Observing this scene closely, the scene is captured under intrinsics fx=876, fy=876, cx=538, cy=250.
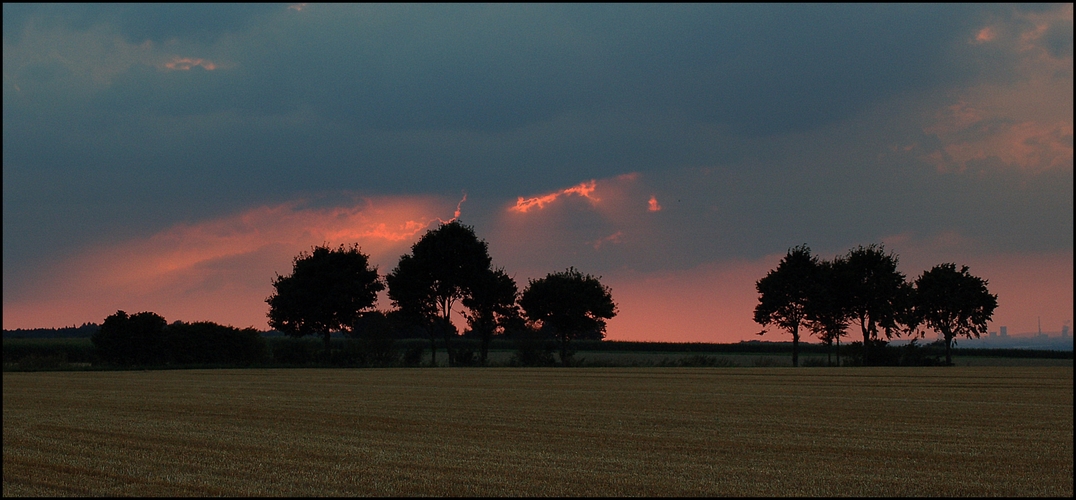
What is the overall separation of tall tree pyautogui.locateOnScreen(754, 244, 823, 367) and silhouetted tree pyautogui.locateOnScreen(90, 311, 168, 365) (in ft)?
207

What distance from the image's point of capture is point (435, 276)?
8575cm

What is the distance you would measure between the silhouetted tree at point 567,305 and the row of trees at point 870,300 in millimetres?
19161

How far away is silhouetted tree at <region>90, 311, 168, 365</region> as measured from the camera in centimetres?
6969

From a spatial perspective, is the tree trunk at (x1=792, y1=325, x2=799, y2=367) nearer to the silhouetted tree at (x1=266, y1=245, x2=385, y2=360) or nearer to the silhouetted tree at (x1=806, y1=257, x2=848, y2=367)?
the silhouetted tree at (x1=806, y1=257, x2=848, y2=367)

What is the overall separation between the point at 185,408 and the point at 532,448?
13536 mm

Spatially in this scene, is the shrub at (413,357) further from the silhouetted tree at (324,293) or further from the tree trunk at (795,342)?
the tree trunk at (795,342)

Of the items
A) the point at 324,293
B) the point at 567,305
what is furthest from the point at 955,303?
the point at 324,293

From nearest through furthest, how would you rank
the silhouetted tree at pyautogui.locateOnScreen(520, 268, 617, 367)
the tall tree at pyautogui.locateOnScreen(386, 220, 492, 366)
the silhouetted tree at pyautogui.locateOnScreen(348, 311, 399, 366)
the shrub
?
the silhouetted tree at pyautogui.locateOnScreen(348, 311, 399, 366)
the shrub
the tall tree at pyautogui.locateOnScreen(386, 220, 492, 366)
the silhouetted tree at pyautogui.locateOnScreen(520, 268, 617, 367)

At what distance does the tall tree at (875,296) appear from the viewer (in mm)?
96188

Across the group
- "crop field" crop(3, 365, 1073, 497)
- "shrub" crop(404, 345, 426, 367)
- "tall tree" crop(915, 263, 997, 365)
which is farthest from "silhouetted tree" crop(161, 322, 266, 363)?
"tall tree" crop(915, 263, 997, 365)

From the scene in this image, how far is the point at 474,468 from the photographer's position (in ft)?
43.6

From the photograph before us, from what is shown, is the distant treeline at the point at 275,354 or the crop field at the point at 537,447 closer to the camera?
the crop field at the point at 537,447

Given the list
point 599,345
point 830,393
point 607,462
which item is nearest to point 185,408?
point 607,462

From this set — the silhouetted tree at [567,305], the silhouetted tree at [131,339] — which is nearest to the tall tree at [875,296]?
the silhouetted tree at [567,305]
